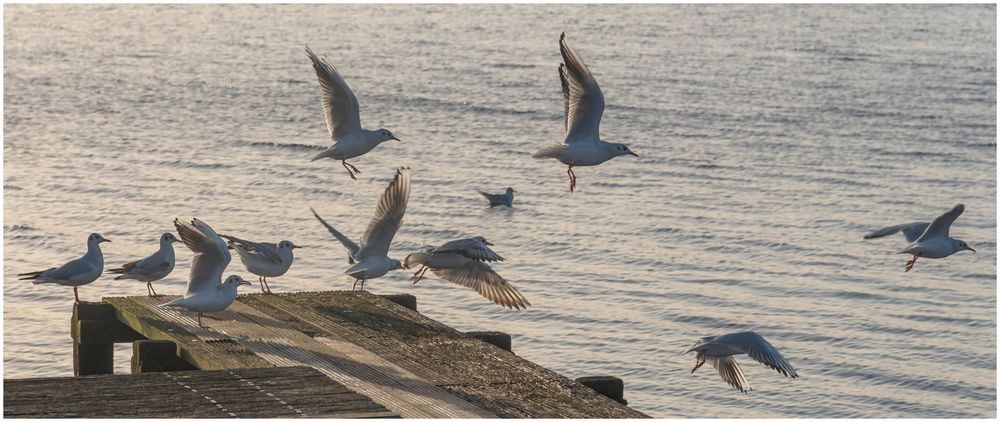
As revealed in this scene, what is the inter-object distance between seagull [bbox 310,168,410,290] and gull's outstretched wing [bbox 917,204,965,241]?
4.89 metres

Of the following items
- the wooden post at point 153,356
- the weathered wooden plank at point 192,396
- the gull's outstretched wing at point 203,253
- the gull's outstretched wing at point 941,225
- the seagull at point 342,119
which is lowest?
the wooden post at point 153,356

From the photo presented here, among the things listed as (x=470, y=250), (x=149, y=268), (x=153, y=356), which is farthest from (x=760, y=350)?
(x=149, y=268)

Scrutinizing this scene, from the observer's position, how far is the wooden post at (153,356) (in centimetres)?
1284

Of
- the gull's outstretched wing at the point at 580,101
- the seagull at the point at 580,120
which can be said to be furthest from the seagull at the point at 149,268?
the gull's outstretched wing at the point at 580,101

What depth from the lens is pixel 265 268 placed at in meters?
15.2

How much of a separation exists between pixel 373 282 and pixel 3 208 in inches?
272

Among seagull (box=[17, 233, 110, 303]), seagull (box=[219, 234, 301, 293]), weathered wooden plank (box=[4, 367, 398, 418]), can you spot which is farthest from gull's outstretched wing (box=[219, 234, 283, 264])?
weathered wooden plank (box=[4, 367, 398, 418])

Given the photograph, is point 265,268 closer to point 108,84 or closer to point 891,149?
point 891,149

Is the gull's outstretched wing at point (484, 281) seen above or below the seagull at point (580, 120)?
below

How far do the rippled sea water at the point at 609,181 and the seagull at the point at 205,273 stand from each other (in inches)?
169

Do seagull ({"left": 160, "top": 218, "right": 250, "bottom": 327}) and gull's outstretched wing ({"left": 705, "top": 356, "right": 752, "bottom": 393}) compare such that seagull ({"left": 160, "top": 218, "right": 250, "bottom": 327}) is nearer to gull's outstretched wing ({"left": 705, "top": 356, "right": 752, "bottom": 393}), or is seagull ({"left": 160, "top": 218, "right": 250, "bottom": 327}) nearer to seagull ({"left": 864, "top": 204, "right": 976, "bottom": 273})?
gull's outstretched wing ({"left": 705, "top": 356, "right": 752, "bottom": 393})

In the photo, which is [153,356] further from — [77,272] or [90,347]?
[77,272]

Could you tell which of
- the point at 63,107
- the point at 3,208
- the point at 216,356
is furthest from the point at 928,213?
the point at 63,107

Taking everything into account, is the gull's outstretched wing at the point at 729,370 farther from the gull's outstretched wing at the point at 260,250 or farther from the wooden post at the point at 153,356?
the wooden post at the point at 153,356
